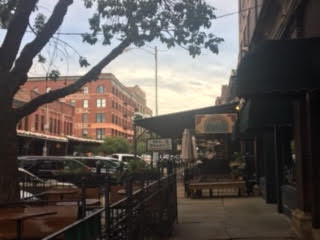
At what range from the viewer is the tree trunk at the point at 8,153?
29.7 feet

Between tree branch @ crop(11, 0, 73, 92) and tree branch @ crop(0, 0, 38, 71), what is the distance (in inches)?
6.3

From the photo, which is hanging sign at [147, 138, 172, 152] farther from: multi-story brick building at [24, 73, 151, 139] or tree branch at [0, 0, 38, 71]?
multi-story brick building at [24, 73, 151, 139]

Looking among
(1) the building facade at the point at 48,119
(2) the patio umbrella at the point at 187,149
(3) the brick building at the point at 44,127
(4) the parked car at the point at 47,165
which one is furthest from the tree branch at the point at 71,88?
(1) the building facade at the point at 48,119

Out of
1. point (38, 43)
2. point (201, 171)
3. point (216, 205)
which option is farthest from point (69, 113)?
point (38, 43)

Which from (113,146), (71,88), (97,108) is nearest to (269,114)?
(71,88)

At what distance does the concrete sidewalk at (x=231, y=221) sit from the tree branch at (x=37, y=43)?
168 inches

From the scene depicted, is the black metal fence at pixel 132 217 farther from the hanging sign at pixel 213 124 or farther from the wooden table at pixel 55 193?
the hanging sign at pixel 213 124

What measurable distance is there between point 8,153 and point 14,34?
7.44ft

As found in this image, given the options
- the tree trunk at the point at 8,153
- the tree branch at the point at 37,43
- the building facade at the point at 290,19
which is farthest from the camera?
the tree branch at the point at 37,43

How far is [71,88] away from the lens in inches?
402

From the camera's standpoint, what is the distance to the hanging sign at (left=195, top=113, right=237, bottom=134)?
20.0m

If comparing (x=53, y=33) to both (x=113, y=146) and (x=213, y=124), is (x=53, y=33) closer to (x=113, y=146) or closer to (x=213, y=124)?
(x=213, y=124)

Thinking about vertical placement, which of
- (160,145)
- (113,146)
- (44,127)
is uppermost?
(44,127)

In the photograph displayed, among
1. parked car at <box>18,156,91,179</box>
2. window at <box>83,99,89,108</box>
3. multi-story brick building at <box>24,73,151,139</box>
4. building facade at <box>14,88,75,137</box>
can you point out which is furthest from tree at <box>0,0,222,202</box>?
window at <box>83,99,89,108</box>
